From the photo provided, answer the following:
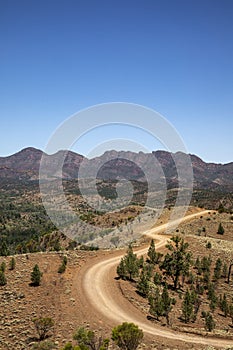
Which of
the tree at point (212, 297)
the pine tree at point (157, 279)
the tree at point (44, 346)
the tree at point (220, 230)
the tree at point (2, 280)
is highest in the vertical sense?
the tree at point (220, 230)

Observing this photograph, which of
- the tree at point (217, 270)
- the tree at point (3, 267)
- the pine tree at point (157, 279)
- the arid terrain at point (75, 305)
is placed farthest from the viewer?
the tree at point (217, 270)

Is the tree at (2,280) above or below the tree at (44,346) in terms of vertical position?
above

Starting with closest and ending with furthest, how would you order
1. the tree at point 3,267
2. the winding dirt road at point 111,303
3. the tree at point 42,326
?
the tree at point 42,326 < the winding dirt road at point 111,303 < the tree at point 3,267

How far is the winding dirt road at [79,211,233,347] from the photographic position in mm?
22422

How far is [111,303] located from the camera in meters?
27.1

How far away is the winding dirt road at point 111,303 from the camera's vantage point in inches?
883

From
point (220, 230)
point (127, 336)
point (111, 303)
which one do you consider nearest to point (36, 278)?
point (111, 303)

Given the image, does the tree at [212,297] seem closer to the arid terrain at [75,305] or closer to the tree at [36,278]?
the arid terrain at [75,305]

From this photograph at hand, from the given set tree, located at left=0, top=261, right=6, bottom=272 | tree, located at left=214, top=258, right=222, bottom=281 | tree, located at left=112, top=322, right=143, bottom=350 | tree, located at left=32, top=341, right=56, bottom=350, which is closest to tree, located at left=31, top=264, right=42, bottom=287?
tree, located at left=0, top=261, right=6, bottom=272

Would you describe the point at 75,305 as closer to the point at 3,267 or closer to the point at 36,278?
the point at 36,278

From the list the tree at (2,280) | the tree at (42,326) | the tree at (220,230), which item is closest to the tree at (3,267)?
the tree at (2,280)

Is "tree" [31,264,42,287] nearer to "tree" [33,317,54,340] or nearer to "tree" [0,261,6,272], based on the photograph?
"tree" [0,261,6,272]

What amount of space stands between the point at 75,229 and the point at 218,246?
34492 millimetres

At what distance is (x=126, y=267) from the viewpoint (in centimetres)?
3412
